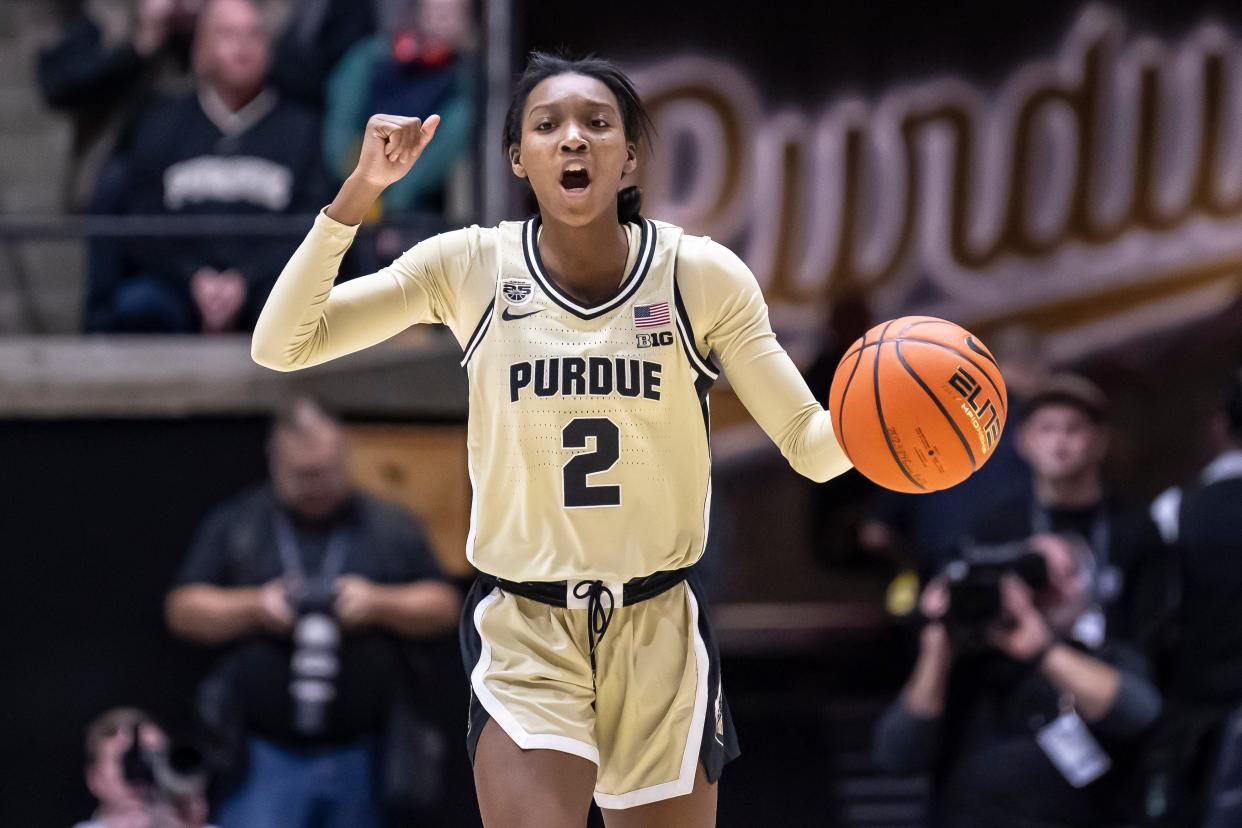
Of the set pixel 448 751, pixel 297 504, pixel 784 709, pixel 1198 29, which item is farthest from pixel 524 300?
pixel 1198 29

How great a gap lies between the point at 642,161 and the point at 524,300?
1.33 feet

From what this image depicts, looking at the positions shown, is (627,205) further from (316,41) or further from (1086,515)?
(316,41)

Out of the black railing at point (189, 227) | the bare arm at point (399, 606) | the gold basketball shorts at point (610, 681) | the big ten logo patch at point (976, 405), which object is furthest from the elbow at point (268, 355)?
the black railing at point (189, 227)

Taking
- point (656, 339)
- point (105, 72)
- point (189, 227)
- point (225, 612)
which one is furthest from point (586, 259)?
point (105, 72)

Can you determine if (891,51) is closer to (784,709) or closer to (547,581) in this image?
(784,709)

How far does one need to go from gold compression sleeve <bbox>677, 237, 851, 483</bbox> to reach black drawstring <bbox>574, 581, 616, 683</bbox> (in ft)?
1.48

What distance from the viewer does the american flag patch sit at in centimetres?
326

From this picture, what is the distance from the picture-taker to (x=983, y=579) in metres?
6.14

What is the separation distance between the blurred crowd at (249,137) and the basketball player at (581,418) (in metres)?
3.49

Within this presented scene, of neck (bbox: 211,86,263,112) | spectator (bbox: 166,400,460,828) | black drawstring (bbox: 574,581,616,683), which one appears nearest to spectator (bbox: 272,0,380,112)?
neck (bbox: 211,86,263,112)

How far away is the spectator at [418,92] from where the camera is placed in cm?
682

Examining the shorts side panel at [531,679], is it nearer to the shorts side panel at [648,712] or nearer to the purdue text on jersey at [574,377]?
the shorts side panel at [648,712]

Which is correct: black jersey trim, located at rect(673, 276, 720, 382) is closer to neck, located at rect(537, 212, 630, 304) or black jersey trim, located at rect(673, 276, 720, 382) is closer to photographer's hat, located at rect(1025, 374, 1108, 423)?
neck, located at rect(537, 212, 630, 304)

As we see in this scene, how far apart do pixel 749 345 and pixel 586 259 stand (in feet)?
1.19
